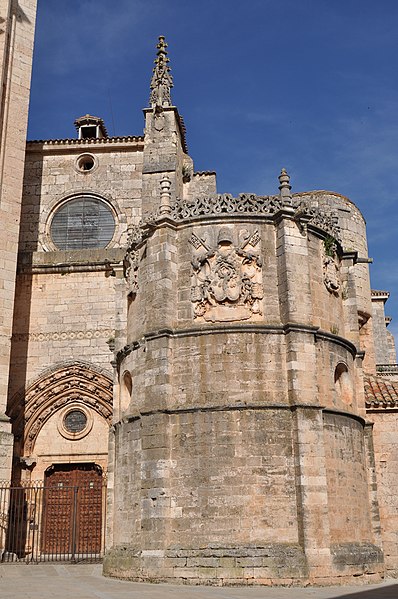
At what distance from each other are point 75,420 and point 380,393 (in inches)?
339

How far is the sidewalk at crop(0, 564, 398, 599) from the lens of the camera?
30.5 ft

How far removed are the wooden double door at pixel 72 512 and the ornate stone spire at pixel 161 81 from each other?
11.3 metres

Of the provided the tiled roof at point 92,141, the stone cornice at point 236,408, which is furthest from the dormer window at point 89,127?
the stone cornice at point 236,408

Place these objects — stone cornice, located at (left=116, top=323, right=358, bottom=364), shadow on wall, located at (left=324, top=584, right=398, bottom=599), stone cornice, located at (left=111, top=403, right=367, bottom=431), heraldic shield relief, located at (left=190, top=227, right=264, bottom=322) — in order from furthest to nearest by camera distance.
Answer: heraldic shield relief, located at (left=190, top=227, right=264, bottom=322)
stone cornice, located at (left=116, top=323, right=358, bottom=364)
stone cornice, located at (left=111, top=403, right=367, bottom=431)
shadow on wall, located at (left=324, top=584, right=398, bottom=599)

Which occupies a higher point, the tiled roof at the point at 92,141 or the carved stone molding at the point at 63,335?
the tiled roof at the point at 92,141

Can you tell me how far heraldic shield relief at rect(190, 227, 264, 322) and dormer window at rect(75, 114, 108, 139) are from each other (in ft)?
42.0

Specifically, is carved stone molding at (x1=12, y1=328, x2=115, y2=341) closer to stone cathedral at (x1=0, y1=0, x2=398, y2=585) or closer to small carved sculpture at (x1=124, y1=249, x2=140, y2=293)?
stone cathedral at (x1=0, y1=0, x2=398, y2=585)

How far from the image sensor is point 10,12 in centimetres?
2002

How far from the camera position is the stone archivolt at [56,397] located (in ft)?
60.5

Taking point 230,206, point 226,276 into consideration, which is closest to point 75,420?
point 226,276

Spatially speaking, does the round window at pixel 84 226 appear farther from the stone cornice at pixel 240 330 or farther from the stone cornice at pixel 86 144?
the stone cornice at pixel 240 330

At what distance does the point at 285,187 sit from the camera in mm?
13164

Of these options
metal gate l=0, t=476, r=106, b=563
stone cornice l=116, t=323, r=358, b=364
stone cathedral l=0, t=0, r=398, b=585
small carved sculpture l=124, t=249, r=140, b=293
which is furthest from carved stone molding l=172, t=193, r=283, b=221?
metal gate l=0, t=476, r=106, b=563

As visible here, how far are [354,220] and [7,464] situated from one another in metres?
11.5
